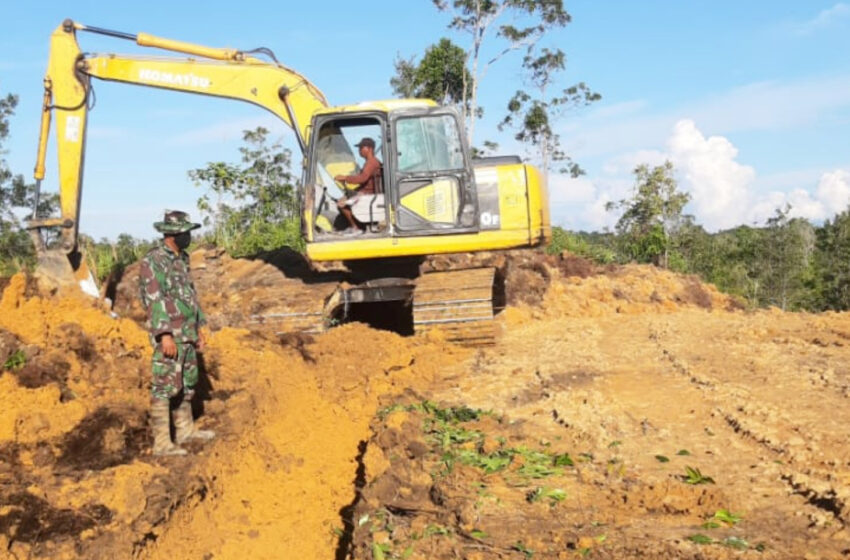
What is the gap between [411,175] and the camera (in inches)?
374

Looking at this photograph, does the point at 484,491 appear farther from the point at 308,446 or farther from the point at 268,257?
the point at 268,257

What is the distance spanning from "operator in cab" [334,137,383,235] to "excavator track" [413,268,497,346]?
121 centimetres

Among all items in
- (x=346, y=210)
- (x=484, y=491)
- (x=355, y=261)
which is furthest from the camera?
(x=355, y=261)

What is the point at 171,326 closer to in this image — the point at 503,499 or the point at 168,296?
the point at 168,296

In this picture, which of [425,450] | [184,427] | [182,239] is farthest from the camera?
[184,427]

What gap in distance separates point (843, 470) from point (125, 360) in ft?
20.6

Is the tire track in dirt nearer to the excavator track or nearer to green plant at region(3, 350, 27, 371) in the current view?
the excavator track

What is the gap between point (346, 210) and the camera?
9703mm

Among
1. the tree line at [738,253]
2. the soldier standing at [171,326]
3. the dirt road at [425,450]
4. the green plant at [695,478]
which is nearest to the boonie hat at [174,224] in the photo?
the soldier standing at [171,326]

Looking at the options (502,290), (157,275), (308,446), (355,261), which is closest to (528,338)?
(502,290)

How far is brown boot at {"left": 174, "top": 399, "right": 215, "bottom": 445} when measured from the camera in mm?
6387

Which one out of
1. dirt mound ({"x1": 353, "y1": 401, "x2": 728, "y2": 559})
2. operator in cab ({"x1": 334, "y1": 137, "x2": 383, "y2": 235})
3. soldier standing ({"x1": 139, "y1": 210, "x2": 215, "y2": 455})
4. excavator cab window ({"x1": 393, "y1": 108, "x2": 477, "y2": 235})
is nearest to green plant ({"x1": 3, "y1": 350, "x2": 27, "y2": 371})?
soldier standing ({"x1": 139, "y1": 210, "x2": 215, "y2": 455})

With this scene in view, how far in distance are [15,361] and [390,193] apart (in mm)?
4427

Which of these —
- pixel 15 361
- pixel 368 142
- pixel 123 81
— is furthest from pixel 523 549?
pixel 123 81
